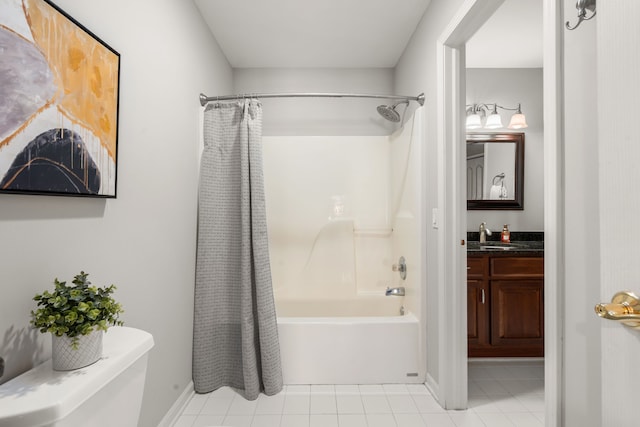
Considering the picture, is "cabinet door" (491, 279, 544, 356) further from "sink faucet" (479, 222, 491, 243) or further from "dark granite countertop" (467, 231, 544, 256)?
"sink faucet" (479, 222, 491, 243)

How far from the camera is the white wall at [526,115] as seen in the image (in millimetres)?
3264

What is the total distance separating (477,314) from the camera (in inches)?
107

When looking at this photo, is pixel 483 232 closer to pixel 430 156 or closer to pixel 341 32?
pixel 430 156

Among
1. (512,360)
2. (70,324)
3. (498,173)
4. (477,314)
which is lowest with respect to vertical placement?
(512,360)

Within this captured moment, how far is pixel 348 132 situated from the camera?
3.21 meters

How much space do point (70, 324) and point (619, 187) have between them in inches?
50.5

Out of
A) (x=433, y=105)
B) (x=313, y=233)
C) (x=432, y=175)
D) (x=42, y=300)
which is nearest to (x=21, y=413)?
(x=42, y=300)

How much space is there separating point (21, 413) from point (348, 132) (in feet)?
9.46

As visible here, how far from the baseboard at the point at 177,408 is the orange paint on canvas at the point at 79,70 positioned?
53.9 inches

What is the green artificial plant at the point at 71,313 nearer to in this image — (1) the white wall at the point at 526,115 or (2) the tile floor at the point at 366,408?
(2) the tile floor at the point at 366,408

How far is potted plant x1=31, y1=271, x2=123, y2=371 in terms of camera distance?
89cm

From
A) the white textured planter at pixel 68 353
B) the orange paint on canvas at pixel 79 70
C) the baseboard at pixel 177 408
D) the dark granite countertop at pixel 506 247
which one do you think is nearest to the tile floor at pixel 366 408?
the baseboard at pixel 177 408

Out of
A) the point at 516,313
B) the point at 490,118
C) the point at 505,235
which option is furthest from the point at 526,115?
the point at 516,313

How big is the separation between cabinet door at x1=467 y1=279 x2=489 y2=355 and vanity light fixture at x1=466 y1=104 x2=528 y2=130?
143cm
